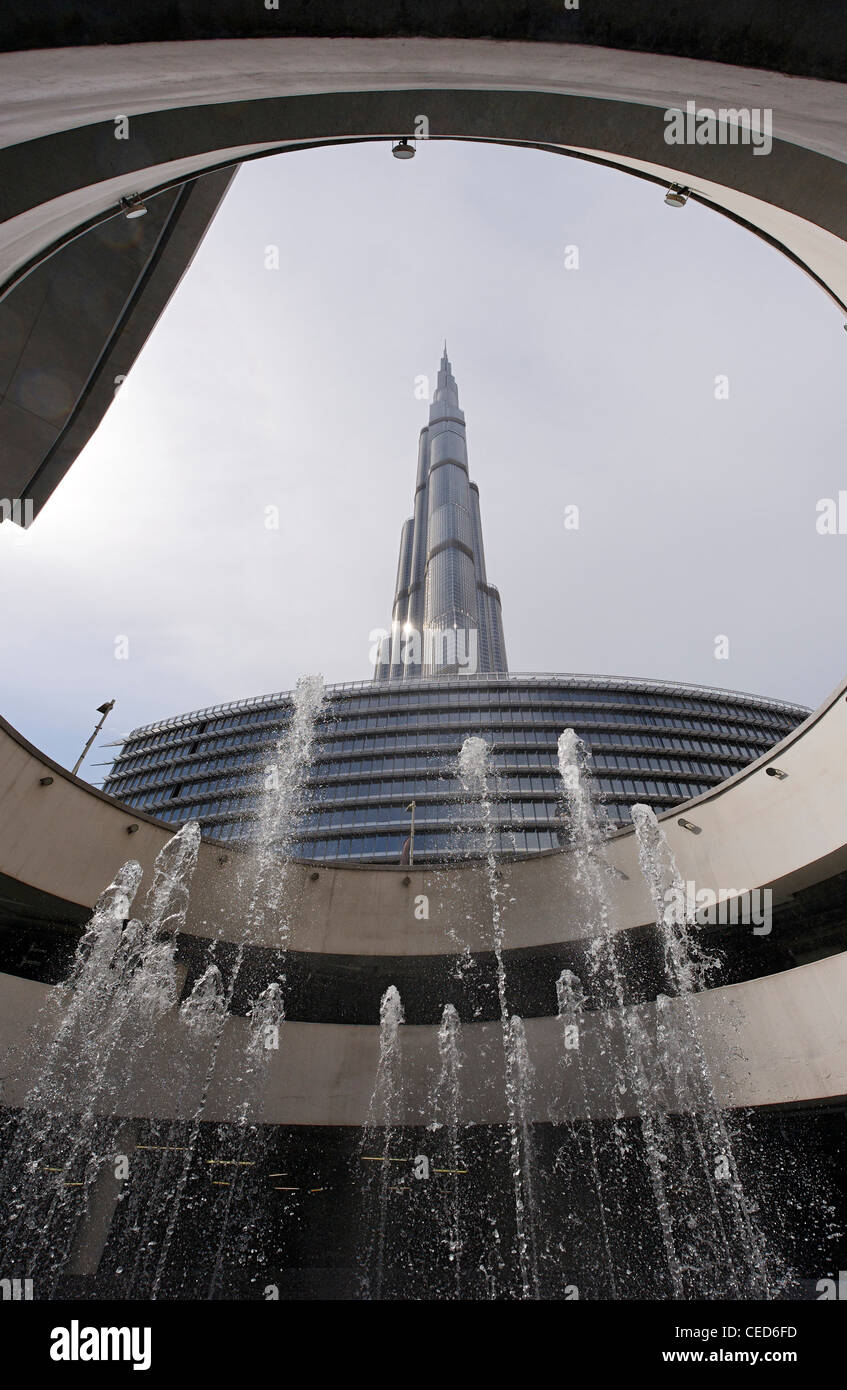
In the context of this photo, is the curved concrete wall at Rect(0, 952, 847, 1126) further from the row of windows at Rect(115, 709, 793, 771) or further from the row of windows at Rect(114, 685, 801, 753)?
the row of windows at Rect(114, 685, 801, 753)

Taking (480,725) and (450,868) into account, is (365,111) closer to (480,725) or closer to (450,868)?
(450,868)

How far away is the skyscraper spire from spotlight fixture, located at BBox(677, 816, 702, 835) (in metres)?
115

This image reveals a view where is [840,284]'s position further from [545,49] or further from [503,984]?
[503,984]

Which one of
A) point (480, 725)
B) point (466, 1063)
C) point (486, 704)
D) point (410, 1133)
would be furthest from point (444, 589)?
point (410, 1133)

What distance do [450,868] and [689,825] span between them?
18.9 ft

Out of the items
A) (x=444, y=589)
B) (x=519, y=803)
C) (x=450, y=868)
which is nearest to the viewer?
(x=450, y=868)

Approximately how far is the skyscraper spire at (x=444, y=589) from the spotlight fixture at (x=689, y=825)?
11486cm

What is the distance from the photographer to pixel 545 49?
3.09 m

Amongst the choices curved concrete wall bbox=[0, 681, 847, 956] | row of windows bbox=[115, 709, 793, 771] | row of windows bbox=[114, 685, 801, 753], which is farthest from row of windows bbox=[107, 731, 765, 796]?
curved concrete wall bbox=[0, 681, 847, 956]

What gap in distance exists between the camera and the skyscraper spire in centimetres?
14138

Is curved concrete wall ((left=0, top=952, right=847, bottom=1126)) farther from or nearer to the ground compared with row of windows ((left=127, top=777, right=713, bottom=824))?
nearer to the ground

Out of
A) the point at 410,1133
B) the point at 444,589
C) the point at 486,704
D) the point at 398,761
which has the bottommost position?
the point at 410,1133

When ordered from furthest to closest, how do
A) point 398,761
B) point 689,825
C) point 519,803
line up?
point 398,761
point 519,803
point 689,825

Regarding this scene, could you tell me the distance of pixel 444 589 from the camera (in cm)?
14762
